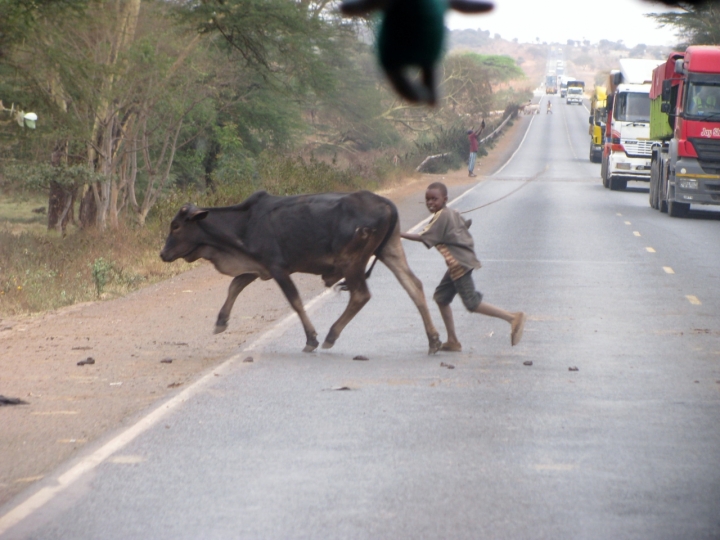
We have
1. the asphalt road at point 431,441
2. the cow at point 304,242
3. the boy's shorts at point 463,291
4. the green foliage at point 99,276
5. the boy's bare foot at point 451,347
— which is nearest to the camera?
the asphalt road at point 431,441

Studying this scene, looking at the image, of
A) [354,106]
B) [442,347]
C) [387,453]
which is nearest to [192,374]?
[442,347]

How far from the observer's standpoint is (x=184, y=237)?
949cm

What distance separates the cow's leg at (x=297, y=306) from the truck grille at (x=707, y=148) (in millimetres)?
16916

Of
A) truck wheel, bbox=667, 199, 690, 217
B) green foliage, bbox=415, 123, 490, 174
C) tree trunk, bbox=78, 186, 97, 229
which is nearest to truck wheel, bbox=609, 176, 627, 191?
green foliage, bbox=415, 123, 490, 174

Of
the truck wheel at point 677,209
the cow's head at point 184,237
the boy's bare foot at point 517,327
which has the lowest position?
the truck wheel at point 677,209

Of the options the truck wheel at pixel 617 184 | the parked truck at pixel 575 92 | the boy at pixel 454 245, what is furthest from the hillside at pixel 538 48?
the parked truck at pixel 575 92

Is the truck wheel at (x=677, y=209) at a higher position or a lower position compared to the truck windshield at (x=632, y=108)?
lower

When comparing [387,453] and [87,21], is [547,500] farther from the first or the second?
[87,21]

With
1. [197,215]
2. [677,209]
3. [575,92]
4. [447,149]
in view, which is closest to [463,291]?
[197,215]

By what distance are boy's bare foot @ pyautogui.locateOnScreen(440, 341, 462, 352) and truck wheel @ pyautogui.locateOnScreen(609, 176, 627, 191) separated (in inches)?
1137

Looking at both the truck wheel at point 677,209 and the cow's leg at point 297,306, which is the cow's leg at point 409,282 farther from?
the truck wheel at point 677,209

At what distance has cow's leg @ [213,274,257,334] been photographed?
30.1 feet

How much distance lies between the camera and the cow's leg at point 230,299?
30.1ft

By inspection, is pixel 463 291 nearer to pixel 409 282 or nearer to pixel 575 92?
pixel 409 282
